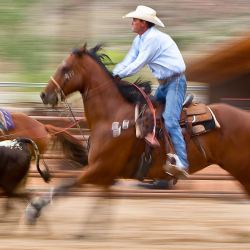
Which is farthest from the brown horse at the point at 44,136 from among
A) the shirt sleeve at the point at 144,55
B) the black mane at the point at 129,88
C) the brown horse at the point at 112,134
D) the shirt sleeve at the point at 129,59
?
the shirt sleeve at the point at 144,55

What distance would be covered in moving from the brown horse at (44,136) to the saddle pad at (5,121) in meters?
0.06

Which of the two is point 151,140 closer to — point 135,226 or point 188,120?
point 188,120

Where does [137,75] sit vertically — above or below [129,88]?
below

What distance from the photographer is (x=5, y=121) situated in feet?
30.4

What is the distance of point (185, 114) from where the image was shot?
25.6 feet

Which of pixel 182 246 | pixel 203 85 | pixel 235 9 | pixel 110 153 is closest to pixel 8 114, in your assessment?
pixel 110 153

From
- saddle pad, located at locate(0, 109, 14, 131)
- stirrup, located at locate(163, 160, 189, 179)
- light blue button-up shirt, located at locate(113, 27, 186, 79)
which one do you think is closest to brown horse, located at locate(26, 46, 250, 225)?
stirrup, located at locate(163, 160, 189, 179)

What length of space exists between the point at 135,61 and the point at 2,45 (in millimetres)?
17438

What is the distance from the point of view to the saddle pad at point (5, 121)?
9220mm

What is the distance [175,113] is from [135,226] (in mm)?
1551

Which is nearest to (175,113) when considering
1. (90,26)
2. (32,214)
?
(32,214)

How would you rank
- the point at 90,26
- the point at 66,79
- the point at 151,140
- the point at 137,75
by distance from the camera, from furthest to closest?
the point at 90,26 → the point at 137,75 → the point at 66,79 → the point at 151,140

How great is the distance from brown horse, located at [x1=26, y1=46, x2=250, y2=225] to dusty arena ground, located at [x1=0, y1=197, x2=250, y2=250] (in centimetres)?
61

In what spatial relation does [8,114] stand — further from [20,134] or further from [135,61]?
[135,61]
